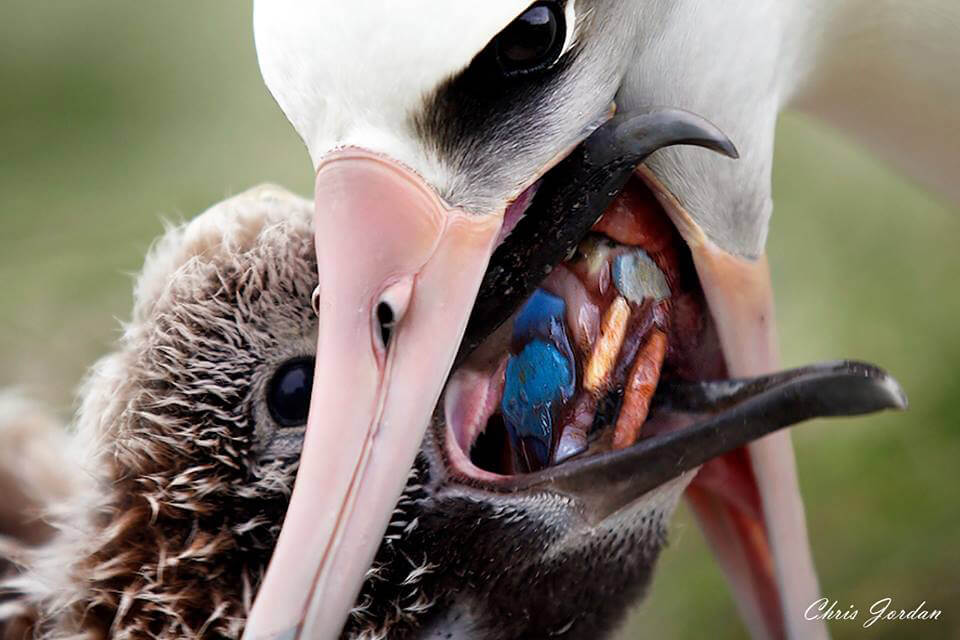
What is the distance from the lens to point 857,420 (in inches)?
111

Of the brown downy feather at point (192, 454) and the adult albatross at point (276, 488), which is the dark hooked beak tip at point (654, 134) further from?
the brown downy feather at point (192, 454)

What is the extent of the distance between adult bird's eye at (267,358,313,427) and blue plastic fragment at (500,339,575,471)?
190 millimetres

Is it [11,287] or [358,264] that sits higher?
[11,287]

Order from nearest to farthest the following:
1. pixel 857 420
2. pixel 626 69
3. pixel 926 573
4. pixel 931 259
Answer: pixel 626 69 < pixel 926 573 < pixel 857 420 < pixel 931 259

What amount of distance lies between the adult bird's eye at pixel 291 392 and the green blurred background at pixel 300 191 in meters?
0.74

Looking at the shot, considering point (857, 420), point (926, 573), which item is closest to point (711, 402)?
point (926, 573)

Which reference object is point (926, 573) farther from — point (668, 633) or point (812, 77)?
point (812, 77)

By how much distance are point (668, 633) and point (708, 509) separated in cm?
111

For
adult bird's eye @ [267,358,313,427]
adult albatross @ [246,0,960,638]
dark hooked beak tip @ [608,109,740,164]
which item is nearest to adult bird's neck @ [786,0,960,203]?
adult albatross @ [246,0,960,638]

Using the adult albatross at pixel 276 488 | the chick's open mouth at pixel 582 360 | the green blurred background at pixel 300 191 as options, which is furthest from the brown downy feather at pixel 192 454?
the green blurred background at pixel 300 191

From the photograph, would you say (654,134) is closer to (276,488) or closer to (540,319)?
(540,319)

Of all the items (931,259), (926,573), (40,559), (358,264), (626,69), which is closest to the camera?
(358,264)

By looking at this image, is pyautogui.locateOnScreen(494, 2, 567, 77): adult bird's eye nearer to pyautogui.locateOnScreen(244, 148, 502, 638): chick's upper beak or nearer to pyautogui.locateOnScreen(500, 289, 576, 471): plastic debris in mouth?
pyautogui.locateOnScreen(244, 148, 502, 638): chick's upper beak

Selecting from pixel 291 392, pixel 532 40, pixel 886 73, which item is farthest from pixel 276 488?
pixel 886 73
